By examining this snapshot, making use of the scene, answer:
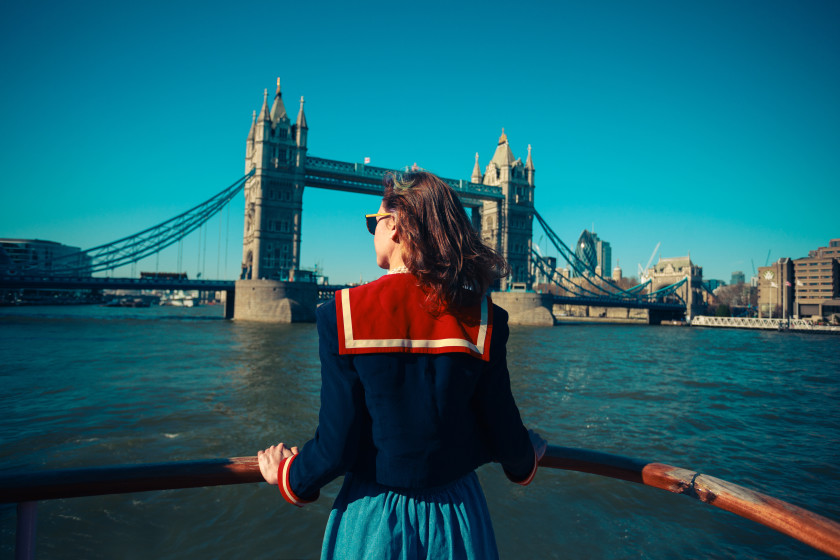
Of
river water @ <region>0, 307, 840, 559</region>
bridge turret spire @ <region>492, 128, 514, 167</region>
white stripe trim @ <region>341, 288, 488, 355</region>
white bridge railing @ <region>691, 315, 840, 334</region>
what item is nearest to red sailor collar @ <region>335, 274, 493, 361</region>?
white stripe trim @ <region>341, 288, 488, 355</region>

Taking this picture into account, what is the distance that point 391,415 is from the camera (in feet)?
3.53

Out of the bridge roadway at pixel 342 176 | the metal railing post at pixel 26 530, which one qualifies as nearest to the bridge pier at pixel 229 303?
the bridge roadway at pixel 342 176

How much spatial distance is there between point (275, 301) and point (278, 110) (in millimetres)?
18266

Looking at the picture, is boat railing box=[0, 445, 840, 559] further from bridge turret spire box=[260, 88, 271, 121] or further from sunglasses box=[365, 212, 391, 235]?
bridge turret spire box=[260, 88, 271, 121]

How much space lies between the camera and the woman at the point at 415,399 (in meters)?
1.07

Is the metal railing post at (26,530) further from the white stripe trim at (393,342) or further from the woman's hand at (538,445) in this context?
the woman's hand at (538,445)

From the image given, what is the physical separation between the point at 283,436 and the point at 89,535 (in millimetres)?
3142

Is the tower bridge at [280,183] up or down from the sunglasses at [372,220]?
up

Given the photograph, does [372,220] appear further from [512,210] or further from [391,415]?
[512,210]

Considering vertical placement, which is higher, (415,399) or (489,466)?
(415,399)

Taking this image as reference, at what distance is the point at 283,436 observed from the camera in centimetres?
725

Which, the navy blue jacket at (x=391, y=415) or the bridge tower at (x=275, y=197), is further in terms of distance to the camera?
the bridge tower at (x=275, y=197)

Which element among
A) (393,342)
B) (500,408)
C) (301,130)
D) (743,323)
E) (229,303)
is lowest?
(743,323)

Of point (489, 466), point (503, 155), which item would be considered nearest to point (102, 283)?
point (489, 466)
